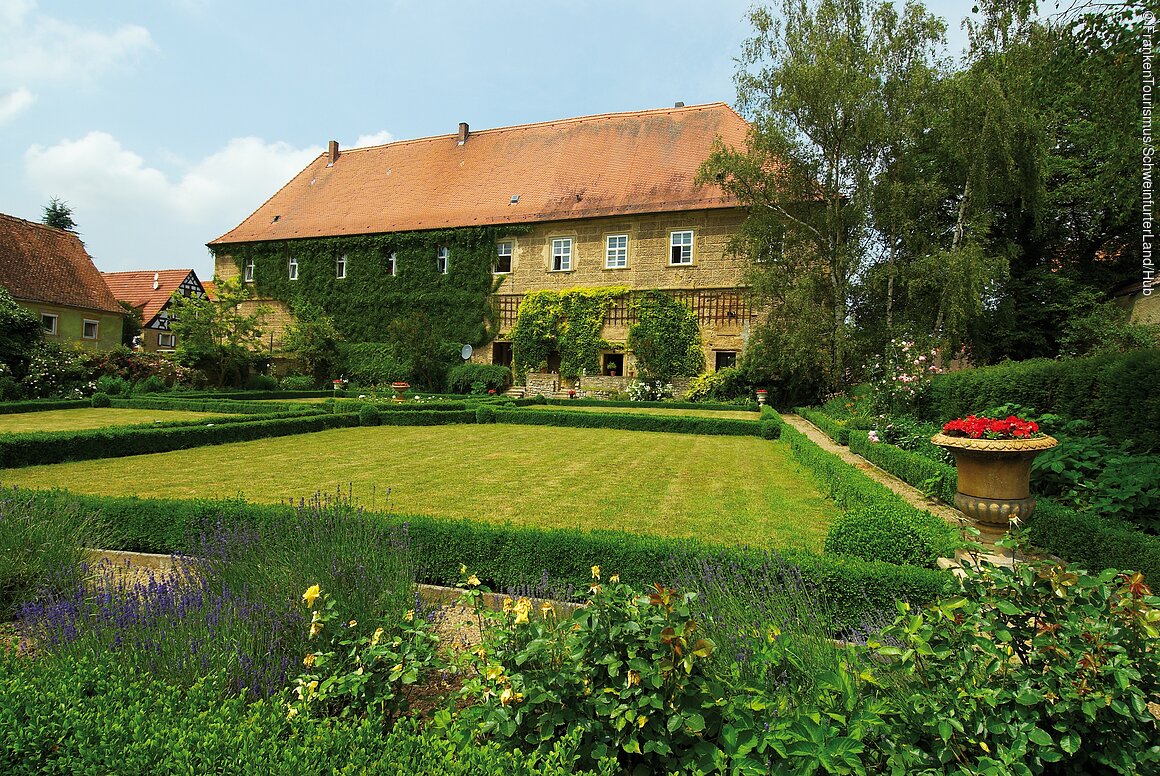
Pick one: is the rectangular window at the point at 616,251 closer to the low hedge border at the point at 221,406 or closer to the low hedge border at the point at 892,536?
the low hedge border at the point at 221,406

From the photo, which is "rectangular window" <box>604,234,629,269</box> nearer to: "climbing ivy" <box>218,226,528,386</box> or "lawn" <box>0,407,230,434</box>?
"climbing ivy" <box>218,226,528,386</box>

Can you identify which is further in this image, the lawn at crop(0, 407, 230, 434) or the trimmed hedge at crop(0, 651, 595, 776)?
the lawn at crop(0, 407, 230, 434)

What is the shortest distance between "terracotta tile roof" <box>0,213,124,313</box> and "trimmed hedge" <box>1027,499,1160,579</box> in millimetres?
34873

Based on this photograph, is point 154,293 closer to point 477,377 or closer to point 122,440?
point 477,377

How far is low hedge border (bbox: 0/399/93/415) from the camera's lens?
1563cm

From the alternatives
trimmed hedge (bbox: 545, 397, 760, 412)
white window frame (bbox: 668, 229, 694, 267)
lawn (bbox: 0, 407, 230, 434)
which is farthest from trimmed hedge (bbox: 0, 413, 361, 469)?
white window frame (bbox: 668, 229, 694, 267)

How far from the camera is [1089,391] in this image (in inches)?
268

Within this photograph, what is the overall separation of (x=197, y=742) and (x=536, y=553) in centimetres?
258

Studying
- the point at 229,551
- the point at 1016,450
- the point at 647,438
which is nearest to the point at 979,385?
the point at 1016,450

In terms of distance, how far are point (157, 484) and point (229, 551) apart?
5.15 m

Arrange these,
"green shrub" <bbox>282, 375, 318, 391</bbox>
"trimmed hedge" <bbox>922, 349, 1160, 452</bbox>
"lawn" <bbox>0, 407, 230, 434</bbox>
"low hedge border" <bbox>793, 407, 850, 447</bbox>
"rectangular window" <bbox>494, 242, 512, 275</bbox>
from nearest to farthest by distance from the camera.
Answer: "trimmed hedge" <bbox>922, 349, 1160, 452</bbox> < "low hedge border" <bbox>793, 407, 850, 447</bbox> < "lawn" <bbox>0, 407, 230, 434</bbox> < "green shrub" <bbox>282, 375, 318, 391</bbox> < "rectangular window" <bbox>494, 242, 512, 275</bbox>

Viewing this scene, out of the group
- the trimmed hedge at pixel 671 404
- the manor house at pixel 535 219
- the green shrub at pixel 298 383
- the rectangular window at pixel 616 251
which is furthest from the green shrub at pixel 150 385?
the rectangular window at pixel 616 251

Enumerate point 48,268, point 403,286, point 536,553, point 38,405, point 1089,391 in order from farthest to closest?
point 48,268
point 403,286
point 38,405
point 1089,391
point 536,553

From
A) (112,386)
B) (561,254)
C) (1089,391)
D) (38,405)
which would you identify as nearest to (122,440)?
(38,405)
